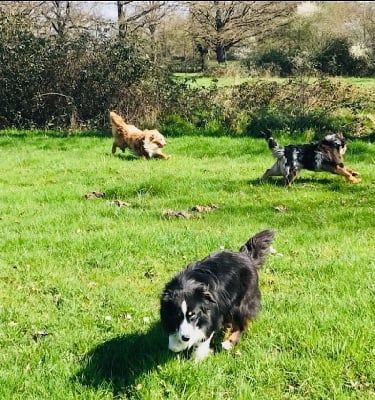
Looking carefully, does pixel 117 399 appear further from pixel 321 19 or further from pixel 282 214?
pixel 321 19

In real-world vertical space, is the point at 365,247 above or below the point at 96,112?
below

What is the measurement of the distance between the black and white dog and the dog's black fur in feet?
17.3

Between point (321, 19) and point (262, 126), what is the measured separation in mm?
14418

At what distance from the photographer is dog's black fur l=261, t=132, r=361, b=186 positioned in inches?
388

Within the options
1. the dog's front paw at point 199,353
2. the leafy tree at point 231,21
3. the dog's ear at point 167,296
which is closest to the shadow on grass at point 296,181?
the dog's front paw at point 199,353

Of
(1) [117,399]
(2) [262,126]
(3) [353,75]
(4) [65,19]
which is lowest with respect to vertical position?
(1) [117,399]

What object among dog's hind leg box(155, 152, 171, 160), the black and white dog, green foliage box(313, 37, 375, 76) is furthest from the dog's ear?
green foliage box(313, 37, 375, 76)

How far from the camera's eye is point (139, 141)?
12.9 m

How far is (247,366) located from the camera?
3.92 m

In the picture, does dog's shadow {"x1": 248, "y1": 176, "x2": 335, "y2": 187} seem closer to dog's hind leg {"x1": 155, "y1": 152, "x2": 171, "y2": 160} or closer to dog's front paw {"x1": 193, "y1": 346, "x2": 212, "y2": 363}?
dog's hind leg {"x1": 155, "y1": 152, "x2": 171, "y2": 160}

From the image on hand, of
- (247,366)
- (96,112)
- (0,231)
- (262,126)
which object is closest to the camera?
(247,366)

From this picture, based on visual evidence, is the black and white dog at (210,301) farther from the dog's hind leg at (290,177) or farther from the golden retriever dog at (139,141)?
the golden retriever dog at (139,141)

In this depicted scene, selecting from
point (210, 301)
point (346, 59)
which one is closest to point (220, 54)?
point (346, 59)

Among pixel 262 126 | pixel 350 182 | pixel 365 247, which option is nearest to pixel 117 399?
pixel 365 247
